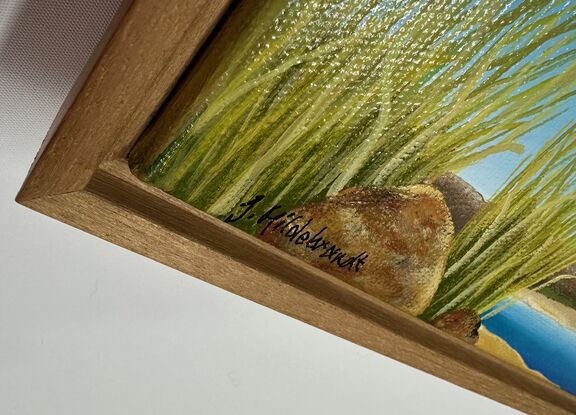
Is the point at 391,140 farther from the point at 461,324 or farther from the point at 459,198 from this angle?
the point at 461,324

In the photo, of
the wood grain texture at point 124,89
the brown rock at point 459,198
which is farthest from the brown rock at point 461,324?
the wood grain texture at point 124,89

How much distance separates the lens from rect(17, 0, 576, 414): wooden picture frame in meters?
0.53

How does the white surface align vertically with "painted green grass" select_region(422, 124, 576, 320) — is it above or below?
below

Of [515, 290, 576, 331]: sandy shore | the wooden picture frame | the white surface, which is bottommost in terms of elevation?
the white surface

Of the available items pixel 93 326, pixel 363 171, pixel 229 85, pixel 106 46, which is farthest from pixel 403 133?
pixel 93 326

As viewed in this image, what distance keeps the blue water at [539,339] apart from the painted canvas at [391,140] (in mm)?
45

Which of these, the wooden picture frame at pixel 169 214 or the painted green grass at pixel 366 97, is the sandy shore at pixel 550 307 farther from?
the painted green grass at pixel 366 97

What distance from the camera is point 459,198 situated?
73 cm

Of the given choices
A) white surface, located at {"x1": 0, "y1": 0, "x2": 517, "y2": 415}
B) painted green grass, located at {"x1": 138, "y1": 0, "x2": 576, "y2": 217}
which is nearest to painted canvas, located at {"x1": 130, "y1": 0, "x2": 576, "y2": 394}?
painted green grass, located at {"x1": 138, "y1": 0, "x2": 576, "y2": 217}

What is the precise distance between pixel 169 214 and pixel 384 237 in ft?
0.70

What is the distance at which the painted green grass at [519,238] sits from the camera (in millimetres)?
740
